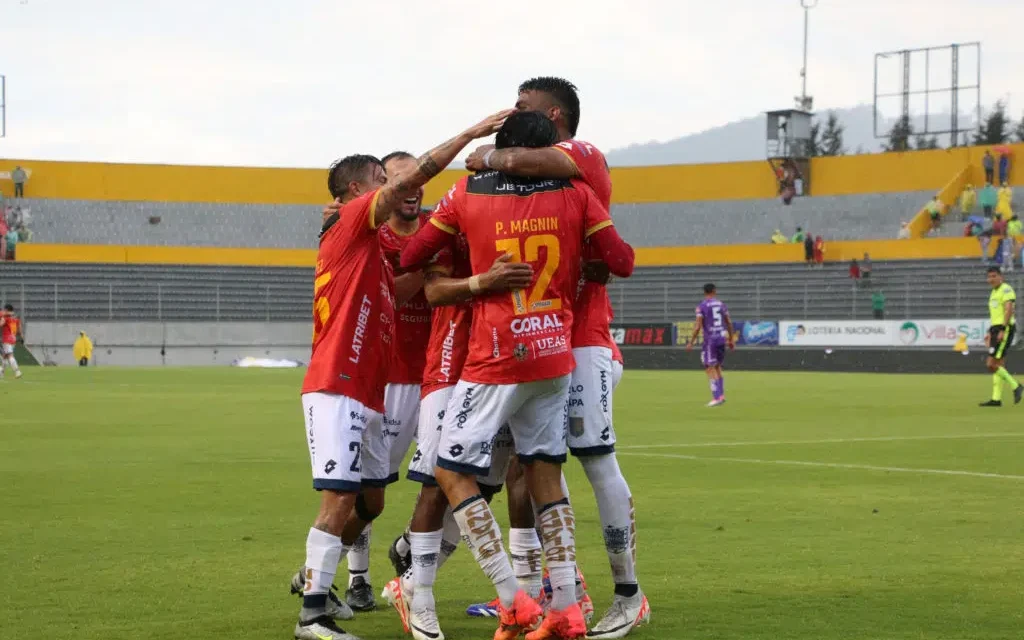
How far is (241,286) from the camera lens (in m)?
56.1

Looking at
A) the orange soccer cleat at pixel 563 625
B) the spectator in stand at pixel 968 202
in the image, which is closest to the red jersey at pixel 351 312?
the orange soccer cleat at pixel 563 625

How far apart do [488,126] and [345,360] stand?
122 cm

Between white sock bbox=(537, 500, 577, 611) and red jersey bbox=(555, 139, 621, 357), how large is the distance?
2.51 ft

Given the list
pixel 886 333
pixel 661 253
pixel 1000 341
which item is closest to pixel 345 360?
pixel 1000 341

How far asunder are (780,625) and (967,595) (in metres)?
1.22

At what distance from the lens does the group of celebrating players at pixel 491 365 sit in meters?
5.77

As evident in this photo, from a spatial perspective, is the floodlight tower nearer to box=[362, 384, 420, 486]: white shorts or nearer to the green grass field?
the green grass field

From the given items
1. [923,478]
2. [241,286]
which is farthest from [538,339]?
[241,286]

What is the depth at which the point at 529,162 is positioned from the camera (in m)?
5.71

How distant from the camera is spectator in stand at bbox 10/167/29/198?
5756cm

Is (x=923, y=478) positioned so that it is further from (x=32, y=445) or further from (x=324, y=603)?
(x=32, y=445)

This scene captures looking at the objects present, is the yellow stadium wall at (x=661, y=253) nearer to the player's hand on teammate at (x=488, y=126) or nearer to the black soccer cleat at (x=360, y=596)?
the black soccer cleat at (x=360, y=596)

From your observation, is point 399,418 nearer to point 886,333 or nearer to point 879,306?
point 886,333

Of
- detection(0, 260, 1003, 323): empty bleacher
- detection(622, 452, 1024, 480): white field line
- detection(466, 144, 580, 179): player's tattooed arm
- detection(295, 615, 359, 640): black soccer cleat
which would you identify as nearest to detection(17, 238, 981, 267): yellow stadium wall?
detection(0, 260, 1003, 323): empty bleacher
